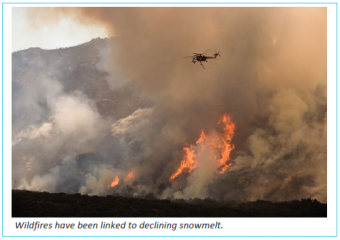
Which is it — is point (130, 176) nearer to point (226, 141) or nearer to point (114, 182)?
point (114, 182)

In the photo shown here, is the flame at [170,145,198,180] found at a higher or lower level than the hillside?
lower

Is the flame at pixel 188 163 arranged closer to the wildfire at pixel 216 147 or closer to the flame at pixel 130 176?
the wildfire at pixel 216 147

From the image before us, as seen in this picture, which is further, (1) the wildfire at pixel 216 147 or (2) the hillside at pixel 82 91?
(2) the hillside at pixel 82 91

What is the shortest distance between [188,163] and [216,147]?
918cm

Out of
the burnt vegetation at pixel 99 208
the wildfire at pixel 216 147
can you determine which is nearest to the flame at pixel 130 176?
the wildfire at pixel 216 147

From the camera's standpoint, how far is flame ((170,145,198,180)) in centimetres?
12569

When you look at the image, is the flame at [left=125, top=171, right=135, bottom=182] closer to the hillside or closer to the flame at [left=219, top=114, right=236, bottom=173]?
the flame at [left=219, top=114, right=236, bottom=173]

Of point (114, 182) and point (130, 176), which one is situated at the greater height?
point (130, 176)

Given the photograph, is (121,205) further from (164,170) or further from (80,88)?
(80,88)

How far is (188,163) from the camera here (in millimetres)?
127062

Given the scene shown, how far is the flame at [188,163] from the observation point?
126 metres

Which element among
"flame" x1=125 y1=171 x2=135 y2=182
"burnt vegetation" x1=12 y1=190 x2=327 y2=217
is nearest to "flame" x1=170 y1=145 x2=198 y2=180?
"flame" x1=125 y1=171 x2=135 y2=182

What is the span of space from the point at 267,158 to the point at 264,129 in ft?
39.4

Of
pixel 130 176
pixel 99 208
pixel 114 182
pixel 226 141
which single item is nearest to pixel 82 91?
pixel 130 176
